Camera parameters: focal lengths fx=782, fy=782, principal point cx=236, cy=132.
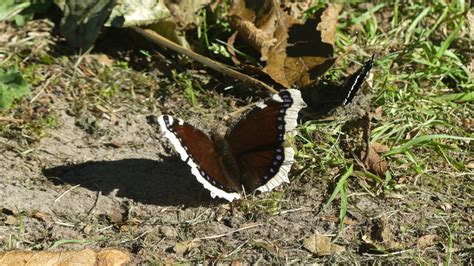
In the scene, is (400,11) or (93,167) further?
(400,11)

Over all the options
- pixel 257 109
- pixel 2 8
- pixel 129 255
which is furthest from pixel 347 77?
pixel 2 8

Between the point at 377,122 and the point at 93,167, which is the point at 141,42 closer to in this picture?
the point at 93,167

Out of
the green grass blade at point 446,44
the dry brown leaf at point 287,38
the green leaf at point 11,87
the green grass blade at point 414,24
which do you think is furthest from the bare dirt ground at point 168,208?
the green grass blade at point 414,24

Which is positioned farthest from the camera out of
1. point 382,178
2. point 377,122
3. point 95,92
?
point 95,92

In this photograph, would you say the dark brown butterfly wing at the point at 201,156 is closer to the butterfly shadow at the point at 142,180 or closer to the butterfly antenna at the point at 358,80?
the butterfly shadow at the point at 142,180

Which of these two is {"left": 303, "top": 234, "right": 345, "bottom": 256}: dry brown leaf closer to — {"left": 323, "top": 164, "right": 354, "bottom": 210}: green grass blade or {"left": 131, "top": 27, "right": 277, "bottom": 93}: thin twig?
{"left": 323, "top": 164, "right": 354, "bottom": 210}: green grass blade

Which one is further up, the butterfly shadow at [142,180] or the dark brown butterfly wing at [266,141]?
the dark brown butterfly wing at [266,141]
